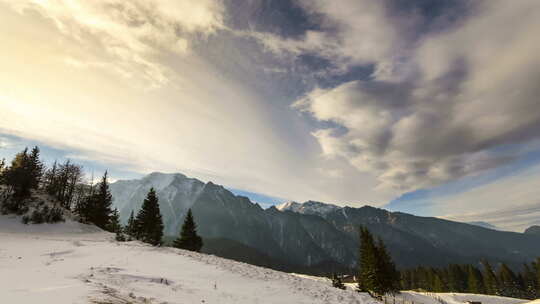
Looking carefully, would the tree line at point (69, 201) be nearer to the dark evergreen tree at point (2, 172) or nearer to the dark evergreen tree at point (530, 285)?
the dark evergreen tree at point (2, 172)

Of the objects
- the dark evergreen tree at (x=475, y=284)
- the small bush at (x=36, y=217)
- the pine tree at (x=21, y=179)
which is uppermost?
the pine tree at (x=21, y=179)

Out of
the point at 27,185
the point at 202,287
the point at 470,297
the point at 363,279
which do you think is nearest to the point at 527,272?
the point at 470,297

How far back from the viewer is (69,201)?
6084cm

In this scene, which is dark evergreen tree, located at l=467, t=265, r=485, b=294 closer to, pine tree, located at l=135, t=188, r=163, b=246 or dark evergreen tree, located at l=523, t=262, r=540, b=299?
dark evergreen tree, located at l=523, t=262, r=540, b=299

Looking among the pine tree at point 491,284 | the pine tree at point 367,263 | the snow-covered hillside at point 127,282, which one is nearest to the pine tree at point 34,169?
the snow-covered hillside at point 127,282

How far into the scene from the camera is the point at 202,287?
50.7 ft

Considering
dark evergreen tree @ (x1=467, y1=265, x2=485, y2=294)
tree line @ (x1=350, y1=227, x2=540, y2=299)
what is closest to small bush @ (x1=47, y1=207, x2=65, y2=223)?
tree line @ (x1=350, y1=227, x2=540, y2=299)

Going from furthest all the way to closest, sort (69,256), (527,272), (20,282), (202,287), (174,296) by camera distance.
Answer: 1. (527,272)
2. (69,256)
3. (202,287)
4. (174,296)
5. (20,282)

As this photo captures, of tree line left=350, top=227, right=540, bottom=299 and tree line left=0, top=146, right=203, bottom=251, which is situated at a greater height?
tree line left=0, top=146, right=203, bottom=251

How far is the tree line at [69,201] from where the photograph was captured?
44.7 m

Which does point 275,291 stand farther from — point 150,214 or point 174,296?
point 150,214

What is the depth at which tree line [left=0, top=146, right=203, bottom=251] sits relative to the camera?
44741mm

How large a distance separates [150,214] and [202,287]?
125 ft

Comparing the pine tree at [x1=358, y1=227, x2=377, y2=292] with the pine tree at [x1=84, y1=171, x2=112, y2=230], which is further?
the pine tree at [x1=84, y1=171, x2=112, y2=230]
